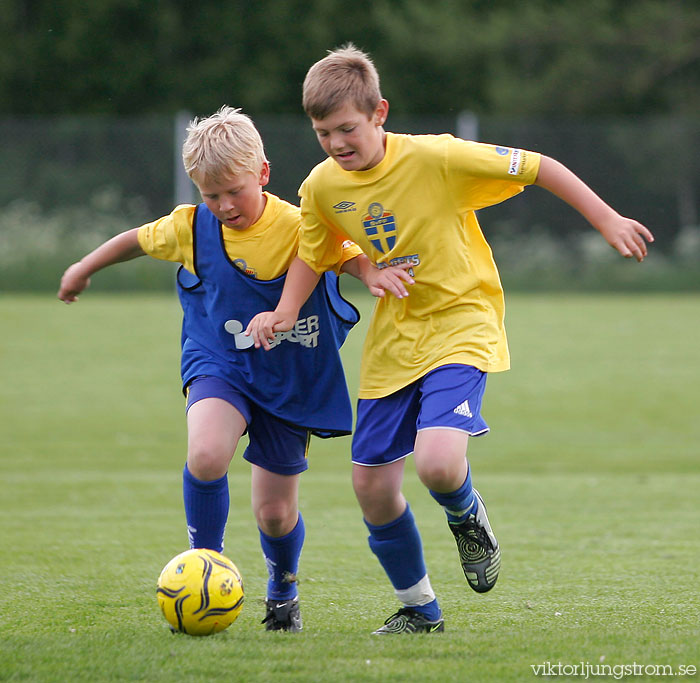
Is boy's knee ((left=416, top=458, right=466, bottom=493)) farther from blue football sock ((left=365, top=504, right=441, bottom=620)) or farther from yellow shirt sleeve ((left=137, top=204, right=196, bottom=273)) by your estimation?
yellow shirt sleeve ((left=137, top=204, right=196, bottom=273))

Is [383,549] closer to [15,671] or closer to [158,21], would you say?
[15,671]

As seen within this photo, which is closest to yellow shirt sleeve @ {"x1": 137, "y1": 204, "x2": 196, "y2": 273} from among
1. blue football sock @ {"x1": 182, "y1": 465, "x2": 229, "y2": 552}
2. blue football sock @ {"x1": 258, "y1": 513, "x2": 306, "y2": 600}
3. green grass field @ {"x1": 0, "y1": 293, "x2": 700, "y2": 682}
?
blue football sock @ {"x1": 182, "y1": 465, "x2": 229, "y2": 552}

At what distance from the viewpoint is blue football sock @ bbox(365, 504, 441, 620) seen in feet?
13.3

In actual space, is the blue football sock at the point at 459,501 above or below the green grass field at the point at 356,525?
above

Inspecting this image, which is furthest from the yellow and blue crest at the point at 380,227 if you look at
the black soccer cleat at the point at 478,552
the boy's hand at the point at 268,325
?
the black soccer cleat at the point at 478,552

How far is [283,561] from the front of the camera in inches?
169

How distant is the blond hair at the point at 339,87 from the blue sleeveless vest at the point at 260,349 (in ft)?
1.97

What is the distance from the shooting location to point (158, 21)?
1187 inches

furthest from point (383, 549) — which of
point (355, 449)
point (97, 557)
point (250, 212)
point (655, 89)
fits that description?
point (655, 89)

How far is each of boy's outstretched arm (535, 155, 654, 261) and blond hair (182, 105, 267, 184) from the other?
38.9 inches

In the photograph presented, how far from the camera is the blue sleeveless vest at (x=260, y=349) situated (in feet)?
13.7

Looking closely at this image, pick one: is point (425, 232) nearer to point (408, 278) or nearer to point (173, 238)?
point (408, 278)

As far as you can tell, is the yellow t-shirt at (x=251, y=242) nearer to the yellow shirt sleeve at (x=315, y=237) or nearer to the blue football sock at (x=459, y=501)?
the yellow shirt sleeve at (x=315, y=237)

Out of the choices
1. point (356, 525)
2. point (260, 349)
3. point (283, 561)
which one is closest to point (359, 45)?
point (356, 525)
